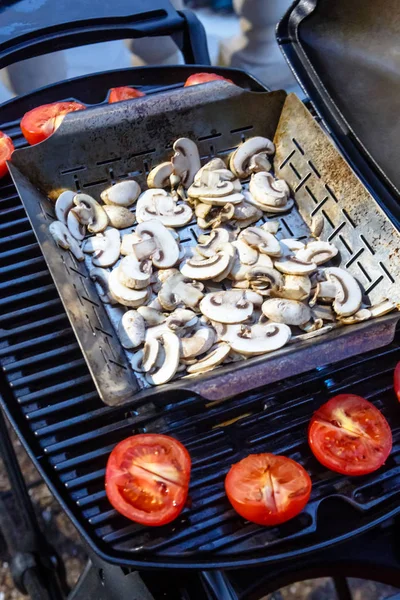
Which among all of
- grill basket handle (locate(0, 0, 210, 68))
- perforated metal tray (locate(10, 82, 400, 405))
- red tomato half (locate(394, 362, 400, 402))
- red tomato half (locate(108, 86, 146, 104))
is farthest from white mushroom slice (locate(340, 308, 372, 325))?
grill basket handle (locate(0, 0, 210, 68))

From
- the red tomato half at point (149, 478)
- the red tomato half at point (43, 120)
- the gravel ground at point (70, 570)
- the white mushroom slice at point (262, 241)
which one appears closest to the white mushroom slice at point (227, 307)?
the white mushroom slice at point (262, 241)

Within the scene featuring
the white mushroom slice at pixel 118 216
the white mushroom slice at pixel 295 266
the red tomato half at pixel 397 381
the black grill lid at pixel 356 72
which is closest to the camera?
the red tomato half at pixel 397 381

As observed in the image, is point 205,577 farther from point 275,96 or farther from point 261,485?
point 275,96

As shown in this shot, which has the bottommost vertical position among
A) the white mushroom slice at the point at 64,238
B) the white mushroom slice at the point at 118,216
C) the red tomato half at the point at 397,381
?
the red tomato half at the point at 397,381

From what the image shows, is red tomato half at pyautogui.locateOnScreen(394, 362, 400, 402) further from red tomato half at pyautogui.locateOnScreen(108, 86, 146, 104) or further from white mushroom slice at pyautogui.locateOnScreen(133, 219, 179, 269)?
red tomato half at pyautogui.locateOnScreen(108, 86, 146, 104)

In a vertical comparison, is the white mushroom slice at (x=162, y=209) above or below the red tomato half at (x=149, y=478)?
above

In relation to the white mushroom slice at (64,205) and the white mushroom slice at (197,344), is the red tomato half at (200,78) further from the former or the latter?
the white mushroom slice at (197,344)

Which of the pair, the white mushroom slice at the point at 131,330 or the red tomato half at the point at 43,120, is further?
the red tomato half at the point at 43,120
